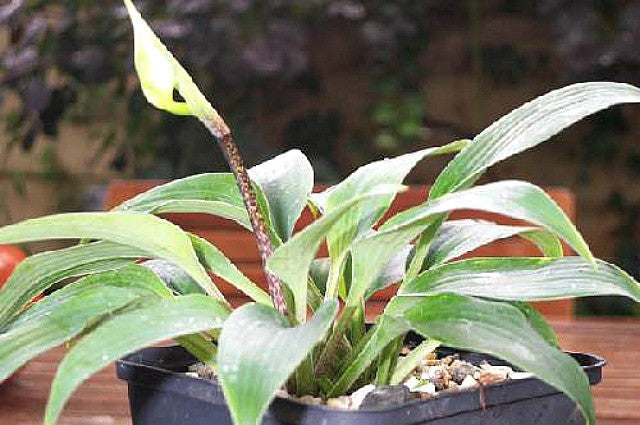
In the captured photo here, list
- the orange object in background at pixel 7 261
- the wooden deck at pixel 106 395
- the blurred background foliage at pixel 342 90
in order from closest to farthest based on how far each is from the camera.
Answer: the wooden deck at pixel 106 395
the orange object in background at pixel 7 261
the blurred background foliage at pixel 342 90

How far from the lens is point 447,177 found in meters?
0.56

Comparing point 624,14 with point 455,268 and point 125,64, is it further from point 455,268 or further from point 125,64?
point 455,268

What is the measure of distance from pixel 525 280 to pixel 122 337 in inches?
7.7

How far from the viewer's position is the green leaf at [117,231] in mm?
498

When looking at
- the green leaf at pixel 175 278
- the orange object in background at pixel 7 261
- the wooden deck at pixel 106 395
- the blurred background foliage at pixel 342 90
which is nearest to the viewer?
the green leaf at pixel 175 278

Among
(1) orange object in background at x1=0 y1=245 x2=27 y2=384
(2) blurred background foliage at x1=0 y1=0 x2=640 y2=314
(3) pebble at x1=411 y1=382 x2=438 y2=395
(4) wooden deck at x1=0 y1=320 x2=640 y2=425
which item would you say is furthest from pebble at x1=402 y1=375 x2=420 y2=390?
(2) blurred background foliage at x1=0 y1=0 x2=640 y2=314

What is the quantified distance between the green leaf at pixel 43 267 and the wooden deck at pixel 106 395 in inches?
8.4

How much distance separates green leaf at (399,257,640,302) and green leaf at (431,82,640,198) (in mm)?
45

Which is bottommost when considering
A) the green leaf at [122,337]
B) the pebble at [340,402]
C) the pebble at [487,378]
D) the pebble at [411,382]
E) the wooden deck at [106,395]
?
the wooden deck at [106,395]

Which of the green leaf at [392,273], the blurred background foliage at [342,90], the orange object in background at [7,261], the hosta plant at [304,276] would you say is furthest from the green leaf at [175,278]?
the blurred background foliage at [342,90]

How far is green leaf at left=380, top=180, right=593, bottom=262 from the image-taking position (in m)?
0.43

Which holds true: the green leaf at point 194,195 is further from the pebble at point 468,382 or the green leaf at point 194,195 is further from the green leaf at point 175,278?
the pebble at point 468,382

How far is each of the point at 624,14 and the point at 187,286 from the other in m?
2.62

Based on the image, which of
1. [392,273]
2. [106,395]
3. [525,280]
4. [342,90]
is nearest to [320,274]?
[392,273]
